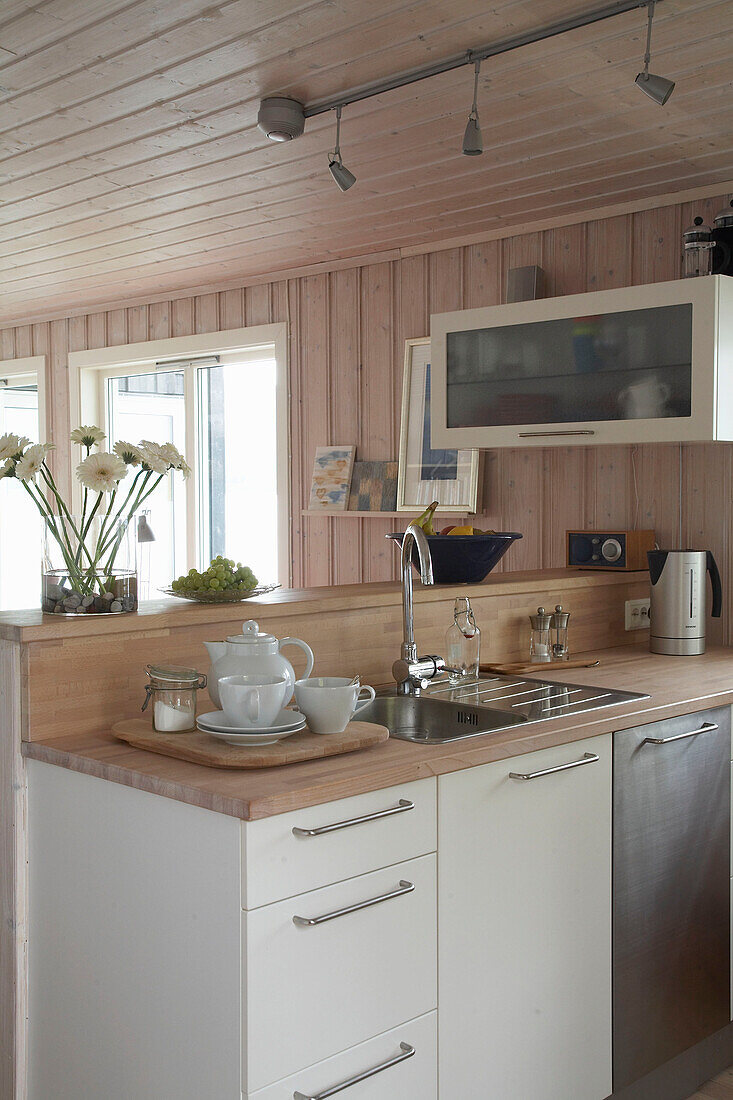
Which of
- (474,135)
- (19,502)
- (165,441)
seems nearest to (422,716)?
(474,135)

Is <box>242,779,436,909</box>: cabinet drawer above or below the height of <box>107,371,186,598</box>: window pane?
below

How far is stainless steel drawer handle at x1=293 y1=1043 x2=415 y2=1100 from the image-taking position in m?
1.57

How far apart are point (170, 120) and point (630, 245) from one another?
1521mm

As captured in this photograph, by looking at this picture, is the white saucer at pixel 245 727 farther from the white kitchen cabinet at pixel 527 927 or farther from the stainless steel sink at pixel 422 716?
the stainless steel sink at pixel 422 716

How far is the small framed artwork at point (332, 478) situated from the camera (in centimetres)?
427

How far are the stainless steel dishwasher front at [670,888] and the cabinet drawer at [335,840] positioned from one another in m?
0.57

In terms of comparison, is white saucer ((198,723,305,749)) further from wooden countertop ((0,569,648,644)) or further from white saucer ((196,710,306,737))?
wooden countertop ((0,569,648,644))

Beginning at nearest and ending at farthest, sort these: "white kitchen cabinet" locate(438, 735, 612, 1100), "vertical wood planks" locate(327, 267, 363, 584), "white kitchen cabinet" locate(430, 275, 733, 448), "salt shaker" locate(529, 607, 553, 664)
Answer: "white kitchen cabinet" locate(438, 735, 612, 1100), "white kitchen cabinet" locate(430, 275, 733, 448), "salt shaker" locate(529, 607, 553, 664), "vertical wood planks" locate(327, 267, 363, 584)

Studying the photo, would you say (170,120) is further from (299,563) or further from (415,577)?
(299,563)

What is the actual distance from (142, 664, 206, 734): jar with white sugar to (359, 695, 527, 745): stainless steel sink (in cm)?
52

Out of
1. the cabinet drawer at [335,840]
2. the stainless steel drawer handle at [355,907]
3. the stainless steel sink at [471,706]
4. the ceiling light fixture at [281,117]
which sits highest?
the ceiling light fixture at [281,117]

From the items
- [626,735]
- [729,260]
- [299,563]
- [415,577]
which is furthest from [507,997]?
[299,563]

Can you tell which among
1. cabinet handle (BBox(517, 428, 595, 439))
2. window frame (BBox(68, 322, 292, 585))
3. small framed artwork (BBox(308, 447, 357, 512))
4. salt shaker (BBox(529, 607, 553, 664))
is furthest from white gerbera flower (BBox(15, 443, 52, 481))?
window frame (BBox(68, 322, 292, 585))

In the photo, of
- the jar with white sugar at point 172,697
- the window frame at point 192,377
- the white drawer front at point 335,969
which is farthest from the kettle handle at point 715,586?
the window frame at point 192,377
